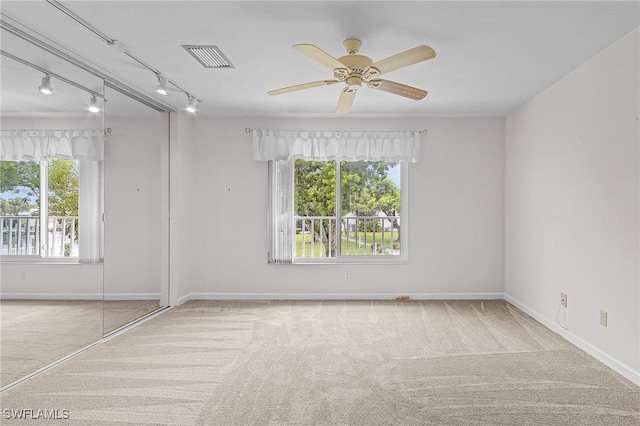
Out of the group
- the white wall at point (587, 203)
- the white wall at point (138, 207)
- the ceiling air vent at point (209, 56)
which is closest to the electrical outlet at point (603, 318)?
the white wall at point (587, 203)

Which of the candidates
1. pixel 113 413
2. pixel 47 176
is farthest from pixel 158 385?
pixel 47 176

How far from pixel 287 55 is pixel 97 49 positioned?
1.46m

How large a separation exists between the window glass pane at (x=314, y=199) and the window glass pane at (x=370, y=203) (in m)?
0.16

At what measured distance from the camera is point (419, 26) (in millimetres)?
2607

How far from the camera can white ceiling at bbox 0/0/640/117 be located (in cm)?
239

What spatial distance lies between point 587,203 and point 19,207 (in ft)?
14.0

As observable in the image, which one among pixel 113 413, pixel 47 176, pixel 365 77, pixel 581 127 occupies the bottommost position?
pixel 113 413

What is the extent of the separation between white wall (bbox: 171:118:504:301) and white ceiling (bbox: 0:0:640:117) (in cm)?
121

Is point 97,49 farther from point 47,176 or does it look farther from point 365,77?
point 365,77

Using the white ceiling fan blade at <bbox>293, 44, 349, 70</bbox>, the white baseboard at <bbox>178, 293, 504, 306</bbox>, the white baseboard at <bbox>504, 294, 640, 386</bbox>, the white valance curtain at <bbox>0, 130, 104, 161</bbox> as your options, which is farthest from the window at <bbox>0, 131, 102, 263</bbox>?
the white baseboard at <bbox>504, 294, 640, 386</bbox>

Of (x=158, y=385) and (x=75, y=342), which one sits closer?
(x=158, y=385)

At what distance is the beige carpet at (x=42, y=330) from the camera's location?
106 inches

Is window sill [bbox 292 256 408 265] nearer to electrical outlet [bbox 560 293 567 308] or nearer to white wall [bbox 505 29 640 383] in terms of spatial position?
white wall [bbox 505 29 640 383]

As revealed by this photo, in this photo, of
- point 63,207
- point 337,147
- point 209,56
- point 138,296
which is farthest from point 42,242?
point 337,147
